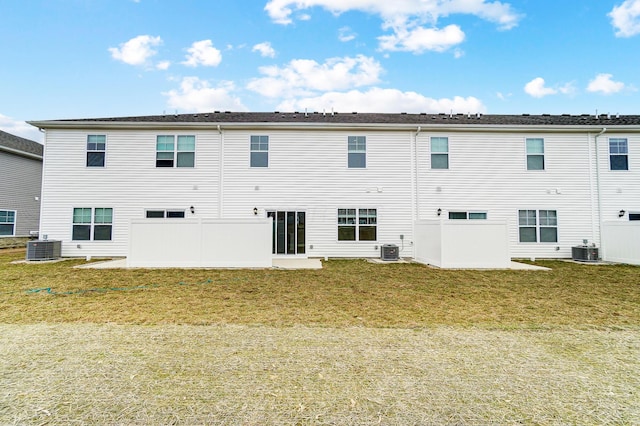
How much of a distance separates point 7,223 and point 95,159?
28.8ft

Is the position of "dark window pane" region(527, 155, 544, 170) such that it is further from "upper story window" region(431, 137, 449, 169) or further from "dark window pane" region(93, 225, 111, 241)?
"dark window pane" region(93, 225, 111, 241)

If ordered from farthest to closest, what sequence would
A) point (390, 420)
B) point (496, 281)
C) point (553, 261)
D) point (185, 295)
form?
point (553, 261), point (496, 281), point (185, 295), point (390, 420)

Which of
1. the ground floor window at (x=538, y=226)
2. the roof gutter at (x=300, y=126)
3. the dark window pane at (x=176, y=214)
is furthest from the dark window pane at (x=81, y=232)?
the ground floor window at (x=538, y=226)

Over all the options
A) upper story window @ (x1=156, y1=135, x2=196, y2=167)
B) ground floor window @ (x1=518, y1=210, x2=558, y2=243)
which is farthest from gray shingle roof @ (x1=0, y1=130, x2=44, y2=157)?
ground floor window @ (x1=518, y1=210, x2=558, y2=243)

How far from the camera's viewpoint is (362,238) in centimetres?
1260

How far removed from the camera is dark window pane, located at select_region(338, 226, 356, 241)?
496 inches

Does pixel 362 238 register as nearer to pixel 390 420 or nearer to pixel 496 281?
pixel 496 281

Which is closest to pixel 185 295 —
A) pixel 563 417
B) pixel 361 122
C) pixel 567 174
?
pixel 563 417

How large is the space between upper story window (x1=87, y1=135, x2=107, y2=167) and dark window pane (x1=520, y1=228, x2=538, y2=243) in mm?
17279

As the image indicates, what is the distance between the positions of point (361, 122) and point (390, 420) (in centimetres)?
1197

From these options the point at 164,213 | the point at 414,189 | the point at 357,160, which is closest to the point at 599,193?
the point at 414,189

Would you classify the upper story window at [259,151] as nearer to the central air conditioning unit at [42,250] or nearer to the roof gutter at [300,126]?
the roof gutter at [300,126]

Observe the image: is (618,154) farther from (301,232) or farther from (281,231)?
(281,231)

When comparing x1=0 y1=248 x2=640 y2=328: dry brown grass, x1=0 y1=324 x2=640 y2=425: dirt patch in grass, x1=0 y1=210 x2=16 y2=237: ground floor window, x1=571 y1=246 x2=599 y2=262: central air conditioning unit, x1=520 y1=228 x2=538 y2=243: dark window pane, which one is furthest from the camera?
x1=0 y1=210 x2=16 y2=237: ground floor window
